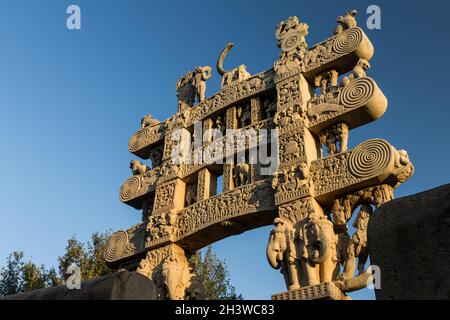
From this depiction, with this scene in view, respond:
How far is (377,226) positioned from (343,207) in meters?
5.54

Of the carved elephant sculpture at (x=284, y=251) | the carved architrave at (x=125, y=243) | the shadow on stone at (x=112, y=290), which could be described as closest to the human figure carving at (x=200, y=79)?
the carved architrave at (x=125, y=243)

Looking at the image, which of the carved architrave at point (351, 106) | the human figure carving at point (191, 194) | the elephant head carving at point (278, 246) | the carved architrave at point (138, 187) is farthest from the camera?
the carved architrave at point (138, 187)

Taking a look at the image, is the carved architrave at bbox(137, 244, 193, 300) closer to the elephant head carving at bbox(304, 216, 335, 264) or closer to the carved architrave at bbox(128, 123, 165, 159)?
the elephant head carving at bbox(304, 216, 335, 264)

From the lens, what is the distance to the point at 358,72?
28.8 ft

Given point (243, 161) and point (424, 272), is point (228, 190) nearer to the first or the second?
point (243, 161)

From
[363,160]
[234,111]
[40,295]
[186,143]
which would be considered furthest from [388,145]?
[40,295]

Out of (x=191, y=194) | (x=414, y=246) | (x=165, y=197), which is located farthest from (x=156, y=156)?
(x=414, y=246)

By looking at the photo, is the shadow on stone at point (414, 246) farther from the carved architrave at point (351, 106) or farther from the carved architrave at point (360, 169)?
the carved architrave at point (351, 106)

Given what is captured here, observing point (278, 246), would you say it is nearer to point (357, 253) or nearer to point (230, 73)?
point (357, 253)

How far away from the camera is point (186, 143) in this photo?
10992 millimetres

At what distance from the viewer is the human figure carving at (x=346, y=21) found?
373 inches

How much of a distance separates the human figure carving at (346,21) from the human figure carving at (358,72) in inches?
35.7

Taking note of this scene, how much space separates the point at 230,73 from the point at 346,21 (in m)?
2.75
